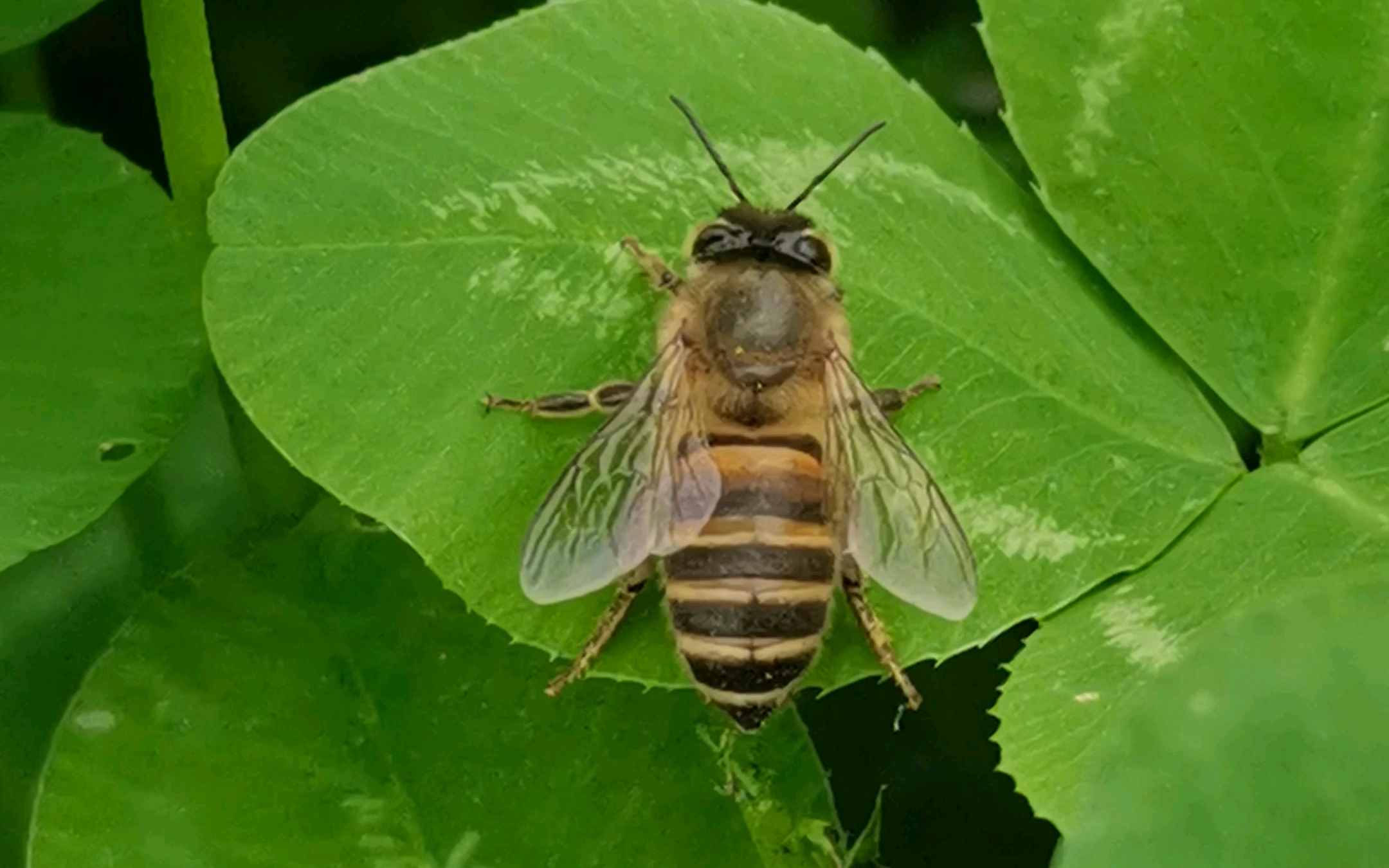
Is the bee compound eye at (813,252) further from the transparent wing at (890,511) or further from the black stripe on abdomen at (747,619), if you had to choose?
the black stripe on abdomen at (747,619)

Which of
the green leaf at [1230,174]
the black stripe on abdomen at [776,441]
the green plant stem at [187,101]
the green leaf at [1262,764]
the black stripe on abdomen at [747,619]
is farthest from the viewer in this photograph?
the green plant stem at [187,101]

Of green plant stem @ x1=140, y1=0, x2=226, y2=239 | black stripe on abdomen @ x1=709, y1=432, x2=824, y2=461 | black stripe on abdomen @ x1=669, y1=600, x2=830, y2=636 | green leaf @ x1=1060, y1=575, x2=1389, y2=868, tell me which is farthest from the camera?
green plant stem @ x1=140, y1=0, x2=226, y2=239

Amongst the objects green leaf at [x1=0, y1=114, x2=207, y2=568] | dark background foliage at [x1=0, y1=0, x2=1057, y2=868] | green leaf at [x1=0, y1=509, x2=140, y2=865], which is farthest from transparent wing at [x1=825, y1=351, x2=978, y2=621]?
green leaf at [x1=0, y1=509, x2=140, y2=865]

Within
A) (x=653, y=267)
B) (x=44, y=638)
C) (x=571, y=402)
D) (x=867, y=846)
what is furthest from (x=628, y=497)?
(x=44, y=638)

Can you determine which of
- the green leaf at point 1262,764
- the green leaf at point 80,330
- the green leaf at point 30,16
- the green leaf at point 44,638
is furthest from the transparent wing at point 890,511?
the green leaf at point 30,16

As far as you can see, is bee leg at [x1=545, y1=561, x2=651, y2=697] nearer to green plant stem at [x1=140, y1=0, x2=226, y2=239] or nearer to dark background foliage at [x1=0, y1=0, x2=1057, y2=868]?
dark background foliage at [x1=0, y1=0, x2=1057, y2=868]

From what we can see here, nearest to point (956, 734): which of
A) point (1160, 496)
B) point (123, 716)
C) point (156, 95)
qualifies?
point (1160, 496)
